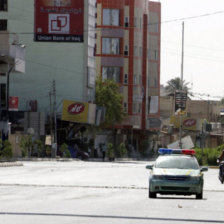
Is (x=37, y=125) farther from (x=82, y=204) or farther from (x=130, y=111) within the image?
(x=82, y=204)

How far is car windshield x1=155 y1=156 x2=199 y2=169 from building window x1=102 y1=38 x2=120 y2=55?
77.7m

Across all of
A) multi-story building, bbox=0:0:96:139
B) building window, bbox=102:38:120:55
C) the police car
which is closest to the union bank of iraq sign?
multi-story building, bbox=0:0:96:139

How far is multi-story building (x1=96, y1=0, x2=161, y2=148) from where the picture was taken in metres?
103

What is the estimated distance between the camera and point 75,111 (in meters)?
88.2

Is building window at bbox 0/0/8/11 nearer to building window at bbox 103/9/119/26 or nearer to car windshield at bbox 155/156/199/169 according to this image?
building window at bbox 103/9/119/26

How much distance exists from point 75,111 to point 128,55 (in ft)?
62.4

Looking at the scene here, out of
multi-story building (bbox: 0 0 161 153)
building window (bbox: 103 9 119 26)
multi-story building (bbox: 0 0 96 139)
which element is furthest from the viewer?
building window (bbox: 103 9 119 26)

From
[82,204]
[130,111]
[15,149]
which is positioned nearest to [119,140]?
[130,111]

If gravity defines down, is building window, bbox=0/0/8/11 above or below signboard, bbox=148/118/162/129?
above

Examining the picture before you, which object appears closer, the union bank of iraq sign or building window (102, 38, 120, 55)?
the union bank of iraq sign

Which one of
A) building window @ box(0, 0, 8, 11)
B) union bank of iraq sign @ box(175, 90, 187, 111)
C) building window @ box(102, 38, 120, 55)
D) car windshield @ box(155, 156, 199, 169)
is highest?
building window @ box(0, 0, 8, 11)

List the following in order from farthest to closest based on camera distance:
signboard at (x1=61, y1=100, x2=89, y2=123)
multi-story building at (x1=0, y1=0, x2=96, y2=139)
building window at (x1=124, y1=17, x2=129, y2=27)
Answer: building window at (x1=124, y1=17, x2=129, y2=27) < multi-story building at (x1=0, y1=0, x2=96, y2=139) < signboard at (x1=61, y1=100, x2=89, y2=123)

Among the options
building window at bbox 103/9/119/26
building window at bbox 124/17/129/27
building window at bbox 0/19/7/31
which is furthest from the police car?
building window at bbox 124/17/129/27

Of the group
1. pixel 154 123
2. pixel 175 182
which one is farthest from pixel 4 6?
pixel 175 182
